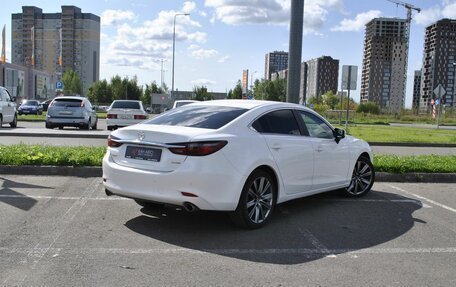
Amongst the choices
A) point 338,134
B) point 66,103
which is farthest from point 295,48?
point 66,103

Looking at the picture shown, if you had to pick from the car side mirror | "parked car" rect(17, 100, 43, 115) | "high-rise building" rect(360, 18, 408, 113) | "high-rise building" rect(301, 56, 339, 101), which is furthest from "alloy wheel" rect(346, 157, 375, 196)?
"high-rise building" rect(301, 56, 339, 101)

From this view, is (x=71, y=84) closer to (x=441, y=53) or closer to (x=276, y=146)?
(x=441, y=53)

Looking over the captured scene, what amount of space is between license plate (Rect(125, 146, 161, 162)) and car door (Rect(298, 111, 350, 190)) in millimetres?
2348

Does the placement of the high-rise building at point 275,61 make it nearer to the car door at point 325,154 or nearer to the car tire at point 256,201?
the car door at point 325,154

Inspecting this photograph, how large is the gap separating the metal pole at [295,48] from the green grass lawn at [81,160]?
3.30 m

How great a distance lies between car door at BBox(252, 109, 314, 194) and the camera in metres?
6.09

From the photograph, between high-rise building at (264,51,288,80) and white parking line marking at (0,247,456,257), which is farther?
high-rise building at (264,51,288,80)

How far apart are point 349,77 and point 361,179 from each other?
10279mm

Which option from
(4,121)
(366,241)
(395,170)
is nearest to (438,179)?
(395,170)

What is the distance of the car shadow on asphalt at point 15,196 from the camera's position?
6.69 meters

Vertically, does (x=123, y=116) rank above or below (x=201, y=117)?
below

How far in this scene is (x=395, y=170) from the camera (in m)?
10.0

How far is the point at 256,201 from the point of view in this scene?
5863 mm

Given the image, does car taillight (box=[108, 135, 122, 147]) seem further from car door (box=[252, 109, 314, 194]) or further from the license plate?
car door (box=[252, 109, 314, 194])
